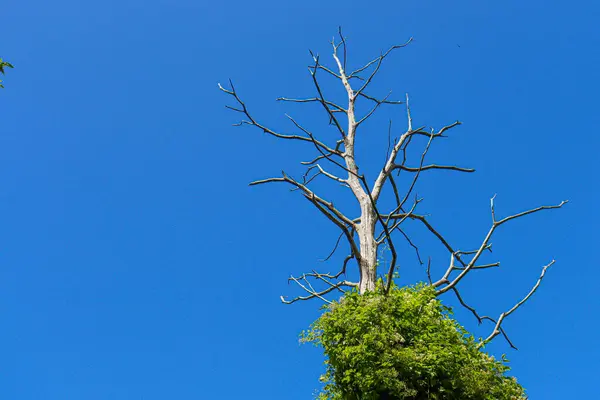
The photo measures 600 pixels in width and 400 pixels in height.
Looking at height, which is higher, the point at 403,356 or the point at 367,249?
the point at 367,249

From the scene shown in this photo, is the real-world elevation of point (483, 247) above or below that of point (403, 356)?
above

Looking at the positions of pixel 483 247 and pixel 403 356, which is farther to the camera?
pixel 483 247

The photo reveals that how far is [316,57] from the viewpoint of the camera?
304 inches

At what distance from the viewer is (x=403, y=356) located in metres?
4.16

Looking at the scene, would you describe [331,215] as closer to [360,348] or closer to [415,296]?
[415,296]

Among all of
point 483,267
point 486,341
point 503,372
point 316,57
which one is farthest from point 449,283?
point 316,57

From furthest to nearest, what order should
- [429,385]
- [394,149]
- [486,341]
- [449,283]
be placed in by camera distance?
[394,149] < [449,283] < [486,341] < [429,385]

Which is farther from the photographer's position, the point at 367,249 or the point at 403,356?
the point at 367,249

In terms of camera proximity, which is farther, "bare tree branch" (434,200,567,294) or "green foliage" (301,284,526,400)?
"bare tree branch" (434,200,567,294)

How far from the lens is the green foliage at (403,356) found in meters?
4.18

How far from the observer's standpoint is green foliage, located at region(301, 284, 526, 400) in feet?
13.7

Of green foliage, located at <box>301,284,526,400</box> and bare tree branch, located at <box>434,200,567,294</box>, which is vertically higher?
bare tree branch, located at <box>434,200,567,294</box>

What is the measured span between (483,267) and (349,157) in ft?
7.80

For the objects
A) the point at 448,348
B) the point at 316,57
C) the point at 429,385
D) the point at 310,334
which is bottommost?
the point at 429,385
